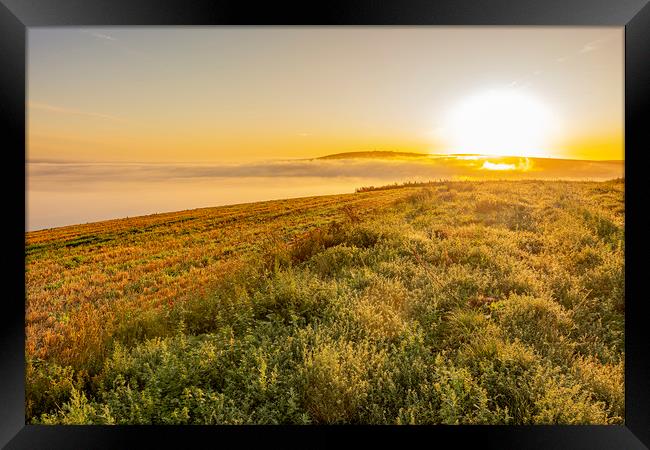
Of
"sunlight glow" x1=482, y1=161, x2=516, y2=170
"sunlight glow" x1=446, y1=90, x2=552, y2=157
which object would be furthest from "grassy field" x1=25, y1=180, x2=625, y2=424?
"sunlight glow" x1=482, y1=161, x2=516, y2=170

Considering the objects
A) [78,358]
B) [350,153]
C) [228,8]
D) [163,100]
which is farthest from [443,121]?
[78,358]

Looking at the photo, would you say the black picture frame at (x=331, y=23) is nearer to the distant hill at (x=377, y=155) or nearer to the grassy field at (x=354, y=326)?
the grassy field at (x=354, y=326)

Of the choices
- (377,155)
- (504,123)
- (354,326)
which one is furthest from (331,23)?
(377,155)

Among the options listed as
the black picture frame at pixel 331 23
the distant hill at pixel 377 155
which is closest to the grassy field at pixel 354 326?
the black picture frame at pixel 331 23

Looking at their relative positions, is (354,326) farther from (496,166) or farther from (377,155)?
(496,166)

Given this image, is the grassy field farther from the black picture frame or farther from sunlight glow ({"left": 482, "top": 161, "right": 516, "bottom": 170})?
sunlight glow ({"left": 482, "top": 161, "right": 516, "bottom": 170})

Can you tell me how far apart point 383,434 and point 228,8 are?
11.3 feet

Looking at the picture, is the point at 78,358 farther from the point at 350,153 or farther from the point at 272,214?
the point at 350,153

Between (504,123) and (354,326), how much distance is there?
787 centimetres

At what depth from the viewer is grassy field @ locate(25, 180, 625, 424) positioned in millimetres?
3617

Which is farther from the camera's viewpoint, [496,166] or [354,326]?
[496,166]

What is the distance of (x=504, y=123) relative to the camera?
10.3m

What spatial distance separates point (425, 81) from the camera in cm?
1171

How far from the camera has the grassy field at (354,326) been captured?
3.62 m
